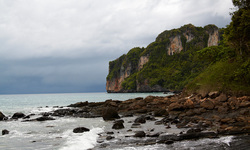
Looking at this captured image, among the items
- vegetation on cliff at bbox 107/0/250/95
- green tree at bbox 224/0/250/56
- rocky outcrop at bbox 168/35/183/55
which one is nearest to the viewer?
green tree at bbox 224/0/250/56

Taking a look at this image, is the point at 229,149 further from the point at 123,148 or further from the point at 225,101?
the point at 225,101

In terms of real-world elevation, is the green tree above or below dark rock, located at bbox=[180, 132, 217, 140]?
above

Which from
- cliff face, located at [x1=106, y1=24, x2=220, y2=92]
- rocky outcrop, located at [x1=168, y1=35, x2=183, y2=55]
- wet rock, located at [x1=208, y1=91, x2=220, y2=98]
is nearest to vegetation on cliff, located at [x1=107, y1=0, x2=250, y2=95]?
cliff face, located at [x1=106, y1=24, x2=220, y2=92]

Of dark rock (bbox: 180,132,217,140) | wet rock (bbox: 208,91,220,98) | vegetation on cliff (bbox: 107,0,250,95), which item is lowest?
dark rock (bbox: 180,132,217,140)

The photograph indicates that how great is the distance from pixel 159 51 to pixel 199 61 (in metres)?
44.5

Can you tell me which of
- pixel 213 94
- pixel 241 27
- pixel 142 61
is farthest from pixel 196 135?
pixel 142 61

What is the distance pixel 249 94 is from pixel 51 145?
71.8ft

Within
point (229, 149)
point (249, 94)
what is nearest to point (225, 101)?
point (249, 94)

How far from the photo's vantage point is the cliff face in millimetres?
146250

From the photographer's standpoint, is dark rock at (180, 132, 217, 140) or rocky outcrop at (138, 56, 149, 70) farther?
rocky outcrop at (138, 56, 149, 70)

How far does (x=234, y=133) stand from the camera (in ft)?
37.3

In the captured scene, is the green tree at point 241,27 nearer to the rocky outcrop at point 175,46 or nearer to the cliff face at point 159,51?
the cliff face at point 159,51

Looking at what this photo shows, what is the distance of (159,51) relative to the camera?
170 meters

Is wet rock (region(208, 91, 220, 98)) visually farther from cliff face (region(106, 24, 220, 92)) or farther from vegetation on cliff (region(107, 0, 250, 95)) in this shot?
cliff face (region(106, 24, 220, 92))
